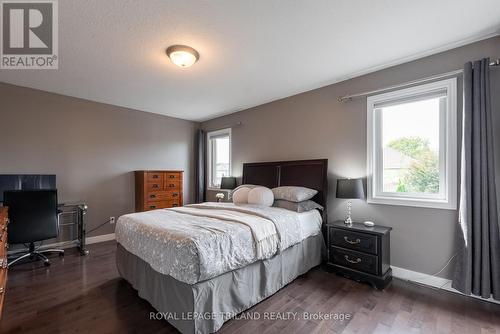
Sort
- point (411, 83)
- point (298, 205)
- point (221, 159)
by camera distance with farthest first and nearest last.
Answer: point (221, 159), point (298, 205), point (411, 83)

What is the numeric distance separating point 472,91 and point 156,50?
10.4 ft

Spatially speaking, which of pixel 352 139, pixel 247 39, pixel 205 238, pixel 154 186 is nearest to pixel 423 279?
pixel 352 139

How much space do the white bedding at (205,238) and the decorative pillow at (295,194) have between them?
259mm

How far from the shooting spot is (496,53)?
2.17 meters

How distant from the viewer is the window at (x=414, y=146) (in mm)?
2375

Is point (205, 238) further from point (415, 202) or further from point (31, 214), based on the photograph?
point (31, 214)

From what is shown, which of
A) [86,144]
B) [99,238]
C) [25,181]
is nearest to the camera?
[25,181]

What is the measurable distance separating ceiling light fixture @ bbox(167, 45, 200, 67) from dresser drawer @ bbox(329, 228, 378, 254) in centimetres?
258

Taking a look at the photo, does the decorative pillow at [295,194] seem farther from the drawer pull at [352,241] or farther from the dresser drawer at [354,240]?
the drawer pull at [352,241]

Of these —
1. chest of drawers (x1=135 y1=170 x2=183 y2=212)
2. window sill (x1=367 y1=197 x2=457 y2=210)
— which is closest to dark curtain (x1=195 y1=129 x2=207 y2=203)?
chest of drawers (x1=135 y1=170 x2=183 y2=212)

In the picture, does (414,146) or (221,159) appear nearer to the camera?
(414,146)

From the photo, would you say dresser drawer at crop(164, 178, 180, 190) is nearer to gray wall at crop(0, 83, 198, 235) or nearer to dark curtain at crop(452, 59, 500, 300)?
gray wall at crop(0, 83, 198, 235)

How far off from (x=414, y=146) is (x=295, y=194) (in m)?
1.50

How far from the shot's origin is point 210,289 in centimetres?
171
